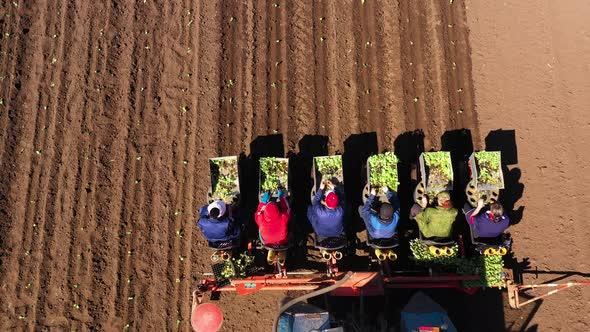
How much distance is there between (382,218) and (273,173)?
253 centimetres

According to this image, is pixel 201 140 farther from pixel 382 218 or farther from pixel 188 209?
pixel 382 218

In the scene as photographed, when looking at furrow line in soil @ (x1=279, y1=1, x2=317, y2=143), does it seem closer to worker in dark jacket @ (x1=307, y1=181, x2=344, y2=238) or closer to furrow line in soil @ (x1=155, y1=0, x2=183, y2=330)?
furrow line in soil @ (x1=155, y1=0, x2=183, y2=330)

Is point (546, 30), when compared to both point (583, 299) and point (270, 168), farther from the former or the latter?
point (270, 168)

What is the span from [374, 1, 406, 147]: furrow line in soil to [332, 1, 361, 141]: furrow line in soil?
61 centimetres

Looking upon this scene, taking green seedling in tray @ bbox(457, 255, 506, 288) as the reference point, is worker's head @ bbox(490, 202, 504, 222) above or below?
above

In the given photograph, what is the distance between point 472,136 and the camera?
1037cm

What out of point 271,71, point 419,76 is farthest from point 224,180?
point 419,76

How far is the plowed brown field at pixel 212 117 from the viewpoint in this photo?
9695 millimetres

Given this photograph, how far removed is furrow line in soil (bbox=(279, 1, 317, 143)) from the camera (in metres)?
10.7

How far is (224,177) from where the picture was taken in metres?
9.56

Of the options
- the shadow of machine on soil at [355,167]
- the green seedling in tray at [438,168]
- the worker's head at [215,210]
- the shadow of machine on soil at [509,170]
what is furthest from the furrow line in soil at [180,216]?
the shadow of machine on soil at [509,170]

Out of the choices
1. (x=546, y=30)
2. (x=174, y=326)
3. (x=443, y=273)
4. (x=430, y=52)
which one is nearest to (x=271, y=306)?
(x=174, y=326)

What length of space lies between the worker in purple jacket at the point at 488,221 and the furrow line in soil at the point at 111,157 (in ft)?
25.4

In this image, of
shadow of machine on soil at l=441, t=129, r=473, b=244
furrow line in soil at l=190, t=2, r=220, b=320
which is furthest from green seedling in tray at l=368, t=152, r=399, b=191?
furrow line in soil at l=190, t=2, r=220, b=320
